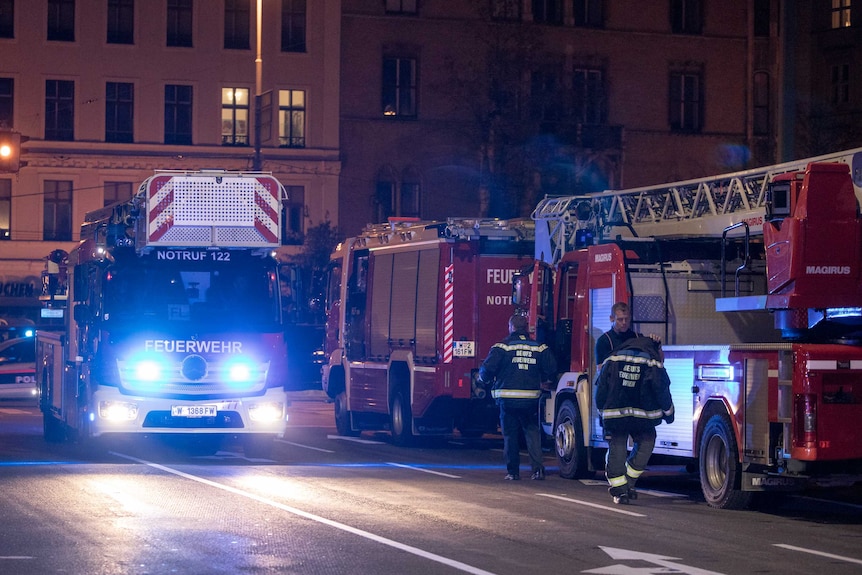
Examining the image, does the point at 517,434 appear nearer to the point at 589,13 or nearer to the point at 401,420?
the point at 401,420

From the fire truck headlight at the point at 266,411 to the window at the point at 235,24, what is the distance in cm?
3604

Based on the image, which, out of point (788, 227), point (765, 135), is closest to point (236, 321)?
point (788, 227)

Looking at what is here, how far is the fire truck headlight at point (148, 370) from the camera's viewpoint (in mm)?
18484

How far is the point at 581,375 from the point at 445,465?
250 cm

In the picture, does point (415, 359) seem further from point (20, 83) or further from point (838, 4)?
point (838, 4)

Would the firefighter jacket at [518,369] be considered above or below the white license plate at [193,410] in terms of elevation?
above

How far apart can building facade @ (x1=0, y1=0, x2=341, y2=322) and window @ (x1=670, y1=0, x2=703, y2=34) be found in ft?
43.7

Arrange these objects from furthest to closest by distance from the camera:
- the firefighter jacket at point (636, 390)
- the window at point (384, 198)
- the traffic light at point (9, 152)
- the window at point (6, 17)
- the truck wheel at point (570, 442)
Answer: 1. the window at point (384, 198)
2. the window at point (6, 17)
3. the traffic light at point (9, 152)
4. the truck wheel at point (570, 442)
5. the firefighter jacket at point (636, 390)

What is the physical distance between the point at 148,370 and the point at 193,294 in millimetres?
1109

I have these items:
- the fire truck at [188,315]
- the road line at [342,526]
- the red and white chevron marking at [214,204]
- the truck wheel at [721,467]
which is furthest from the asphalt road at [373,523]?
the red and white chevron marking at [214,204]

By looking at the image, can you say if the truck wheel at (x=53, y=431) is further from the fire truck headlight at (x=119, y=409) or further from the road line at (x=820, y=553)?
the road line at (x=820, y=553)

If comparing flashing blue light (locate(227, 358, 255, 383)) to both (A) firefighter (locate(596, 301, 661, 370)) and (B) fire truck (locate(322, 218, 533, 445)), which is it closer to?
(B) fire truck (locate(322, 218, 533, 445))

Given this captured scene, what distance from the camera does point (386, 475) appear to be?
55.9ft

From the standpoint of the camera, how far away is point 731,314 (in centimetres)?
1741
